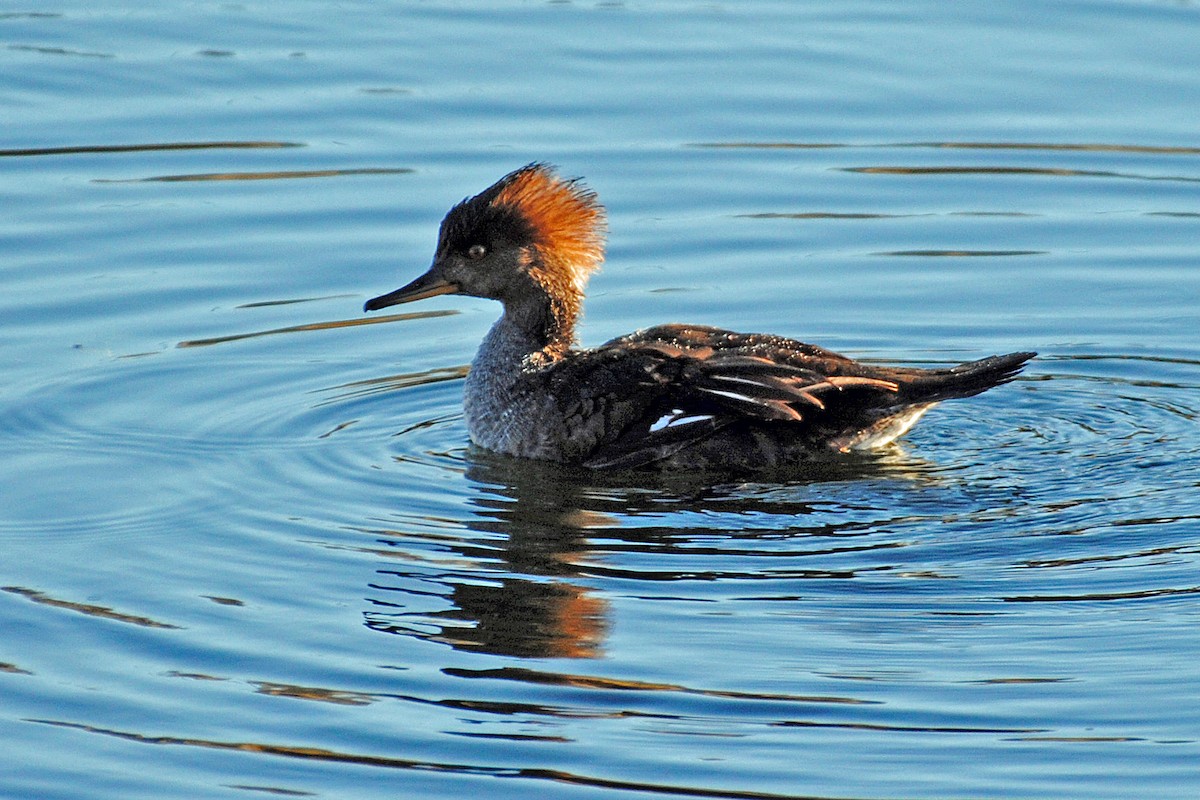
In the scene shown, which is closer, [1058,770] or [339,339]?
[1058,770]

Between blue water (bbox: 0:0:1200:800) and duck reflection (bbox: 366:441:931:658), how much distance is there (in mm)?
27

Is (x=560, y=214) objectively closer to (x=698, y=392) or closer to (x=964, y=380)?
(x=698, y=392)

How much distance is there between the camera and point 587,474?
9.13 m

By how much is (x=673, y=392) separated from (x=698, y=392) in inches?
4.7

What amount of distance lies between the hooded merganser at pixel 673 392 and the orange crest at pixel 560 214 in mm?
18

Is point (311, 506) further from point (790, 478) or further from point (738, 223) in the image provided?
point (738, 223)

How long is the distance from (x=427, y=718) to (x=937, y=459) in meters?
3.54

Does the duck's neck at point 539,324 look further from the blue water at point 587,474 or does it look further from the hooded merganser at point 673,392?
the blue water at point 587,474

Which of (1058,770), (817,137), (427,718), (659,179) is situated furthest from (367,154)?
(1058,770)

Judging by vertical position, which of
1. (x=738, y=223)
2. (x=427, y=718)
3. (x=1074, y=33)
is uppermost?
(x=1074, y=33)

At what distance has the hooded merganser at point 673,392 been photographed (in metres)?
8.92

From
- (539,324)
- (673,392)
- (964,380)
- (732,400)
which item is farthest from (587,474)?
(964,380)

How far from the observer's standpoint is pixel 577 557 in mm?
7949

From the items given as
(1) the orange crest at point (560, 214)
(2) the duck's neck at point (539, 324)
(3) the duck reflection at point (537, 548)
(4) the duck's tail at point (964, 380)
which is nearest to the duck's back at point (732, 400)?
(4) the duck's tail at point (964, 380)
